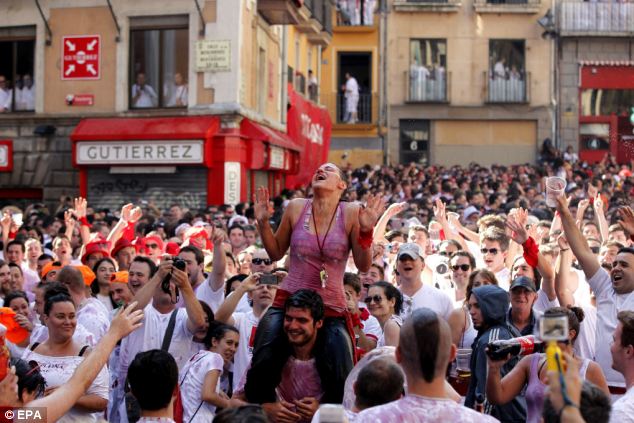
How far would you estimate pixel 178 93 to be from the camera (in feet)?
66.5

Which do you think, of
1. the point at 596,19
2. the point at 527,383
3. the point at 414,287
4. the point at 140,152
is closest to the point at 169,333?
the point at 414,287

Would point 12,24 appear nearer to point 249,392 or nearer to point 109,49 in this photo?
A: point 109,49

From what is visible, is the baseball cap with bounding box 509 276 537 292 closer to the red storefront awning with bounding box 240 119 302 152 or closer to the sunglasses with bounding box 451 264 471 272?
the sunglasses with bounding box 451 264 471 272

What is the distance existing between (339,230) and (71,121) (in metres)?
15.3

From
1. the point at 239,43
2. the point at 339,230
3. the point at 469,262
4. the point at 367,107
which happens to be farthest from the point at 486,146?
the point at 339,230

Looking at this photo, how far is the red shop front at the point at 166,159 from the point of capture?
19.6 metres

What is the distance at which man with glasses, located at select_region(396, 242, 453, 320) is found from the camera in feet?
28.5

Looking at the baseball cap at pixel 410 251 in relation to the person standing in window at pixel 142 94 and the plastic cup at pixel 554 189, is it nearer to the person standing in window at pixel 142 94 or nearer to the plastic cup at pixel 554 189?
the plastic cup at pixel 554 189

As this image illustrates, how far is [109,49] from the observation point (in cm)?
2031

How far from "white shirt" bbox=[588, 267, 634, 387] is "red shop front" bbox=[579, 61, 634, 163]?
98.8ft

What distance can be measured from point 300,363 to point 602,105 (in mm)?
32920

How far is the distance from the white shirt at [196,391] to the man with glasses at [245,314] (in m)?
0.70

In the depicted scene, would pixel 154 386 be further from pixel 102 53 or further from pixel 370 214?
pixel 102 53

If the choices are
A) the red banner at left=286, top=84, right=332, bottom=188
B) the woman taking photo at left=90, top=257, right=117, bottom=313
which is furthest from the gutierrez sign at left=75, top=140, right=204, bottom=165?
the woman taking photo at left=90, top=257, right=117, bottom=313
